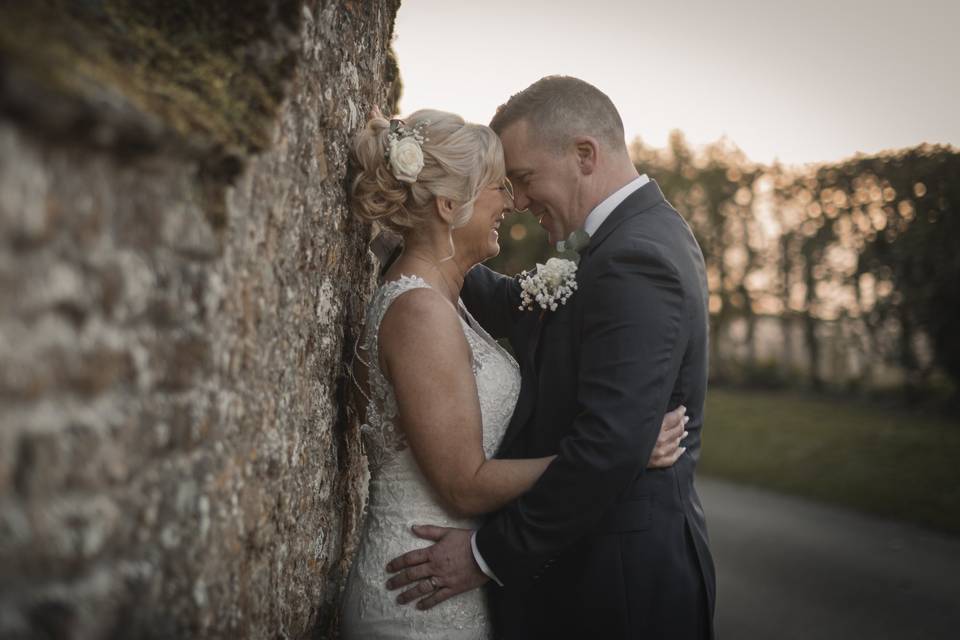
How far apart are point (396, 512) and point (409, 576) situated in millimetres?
242

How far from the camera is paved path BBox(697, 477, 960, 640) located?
17.1 ft

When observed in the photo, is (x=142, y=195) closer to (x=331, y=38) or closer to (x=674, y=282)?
(x=331, y=38)

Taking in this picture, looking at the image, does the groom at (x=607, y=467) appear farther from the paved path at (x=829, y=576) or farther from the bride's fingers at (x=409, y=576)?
the paved path at (x=829, y=576)

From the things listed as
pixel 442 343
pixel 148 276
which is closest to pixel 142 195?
pixel 148 276

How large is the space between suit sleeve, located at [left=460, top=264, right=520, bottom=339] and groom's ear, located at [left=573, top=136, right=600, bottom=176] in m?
0.74

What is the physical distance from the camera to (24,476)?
1285 millimetres

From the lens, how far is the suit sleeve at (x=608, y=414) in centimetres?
263

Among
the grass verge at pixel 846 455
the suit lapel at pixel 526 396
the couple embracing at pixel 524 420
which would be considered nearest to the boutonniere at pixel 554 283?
the couple embracing at pixel 524 420

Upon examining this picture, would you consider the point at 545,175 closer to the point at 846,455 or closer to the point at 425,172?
the point at 425,172

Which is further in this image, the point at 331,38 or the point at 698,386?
the point at 698,386

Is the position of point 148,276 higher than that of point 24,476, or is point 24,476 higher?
point 148,276

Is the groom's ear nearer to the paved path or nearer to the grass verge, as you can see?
the paved path

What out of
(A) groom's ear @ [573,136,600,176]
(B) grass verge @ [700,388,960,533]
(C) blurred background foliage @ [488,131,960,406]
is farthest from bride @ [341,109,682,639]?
(C) blurred background foliage @ [488,131,960,406]

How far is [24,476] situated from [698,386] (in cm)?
236
